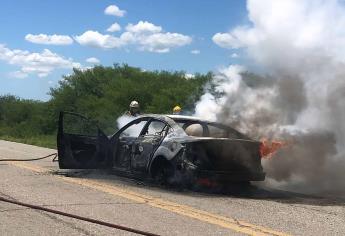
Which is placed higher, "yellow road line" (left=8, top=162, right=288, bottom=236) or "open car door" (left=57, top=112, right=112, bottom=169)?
"open car door" (left=57, top=112, right=112, bottom=169)

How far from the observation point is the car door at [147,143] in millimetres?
10297

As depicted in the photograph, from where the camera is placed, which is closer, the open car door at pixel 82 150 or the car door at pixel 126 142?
the car door at pixel 126 142

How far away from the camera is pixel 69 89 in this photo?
50.4 metres

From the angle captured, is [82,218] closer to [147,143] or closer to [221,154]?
[221,154]

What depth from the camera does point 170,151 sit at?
9844 millimetres

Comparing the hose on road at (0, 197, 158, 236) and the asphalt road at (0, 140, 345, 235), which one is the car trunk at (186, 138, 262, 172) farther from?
the hose on road at (0, 197, 158, 236)

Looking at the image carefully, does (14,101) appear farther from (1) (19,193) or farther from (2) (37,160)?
(1) (19,193)

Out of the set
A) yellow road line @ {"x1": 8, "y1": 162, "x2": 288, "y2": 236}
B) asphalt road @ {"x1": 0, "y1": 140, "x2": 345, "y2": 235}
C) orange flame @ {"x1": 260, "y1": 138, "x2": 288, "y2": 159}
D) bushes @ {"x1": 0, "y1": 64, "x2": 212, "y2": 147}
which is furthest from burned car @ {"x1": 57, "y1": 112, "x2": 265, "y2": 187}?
bushes @ {"x1": 0, "y1": 64, "x2": 212, "y2": 147}

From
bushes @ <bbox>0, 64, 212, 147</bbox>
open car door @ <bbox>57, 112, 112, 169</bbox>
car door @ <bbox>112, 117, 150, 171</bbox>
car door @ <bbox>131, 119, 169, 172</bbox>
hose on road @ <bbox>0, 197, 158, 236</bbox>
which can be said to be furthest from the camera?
bushes @ <bbox>0, 64, 212, 147</bbox>

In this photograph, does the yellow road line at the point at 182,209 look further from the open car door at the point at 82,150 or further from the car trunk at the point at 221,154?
the car trunk at the point at 221,154

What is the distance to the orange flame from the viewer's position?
38.1ft

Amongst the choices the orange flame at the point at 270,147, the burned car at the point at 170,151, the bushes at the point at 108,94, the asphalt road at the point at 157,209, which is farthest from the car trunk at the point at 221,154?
the bushes at the point at 108,94

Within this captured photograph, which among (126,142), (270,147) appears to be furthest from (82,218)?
(270,147)

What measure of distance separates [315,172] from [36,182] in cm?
564
